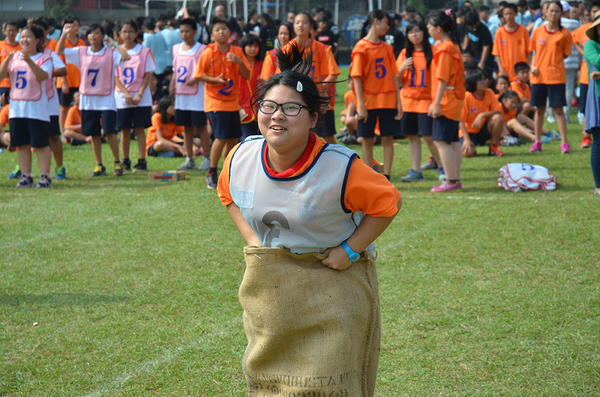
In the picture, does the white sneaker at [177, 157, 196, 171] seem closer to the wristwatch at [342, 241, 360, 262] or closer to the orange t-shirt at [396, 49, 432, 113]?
the orange t-shirt at [396, 49, 432, 113]

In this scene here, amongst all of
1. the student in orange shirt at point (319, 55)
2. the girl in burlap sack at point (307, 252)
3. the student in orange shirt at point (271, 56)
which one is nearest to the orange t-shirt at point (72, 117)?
the student in orange shirt at point (271, 56)

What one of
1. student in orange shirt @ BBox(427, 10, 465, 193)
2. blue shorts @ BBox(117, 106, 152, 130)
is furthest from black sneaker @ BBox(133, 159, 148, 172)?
student in orange shirt @ BBox(427, 10, 465, 193)

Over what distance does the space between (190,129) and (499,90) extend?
6021 mm

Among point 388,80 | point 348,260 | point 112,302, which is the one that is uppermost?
point 388,80

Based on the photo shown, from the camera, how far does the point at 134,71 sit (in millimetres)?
9922

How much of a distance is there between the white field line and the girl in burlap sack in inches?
46.0

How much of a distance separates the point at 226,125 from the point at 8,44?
500cm

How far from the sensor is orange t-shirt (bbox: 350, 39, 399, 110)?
8.34 m

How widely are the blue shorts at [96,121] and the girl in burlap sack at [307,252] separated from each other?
7.54 m

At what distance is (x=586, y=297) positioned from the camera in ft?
14.6

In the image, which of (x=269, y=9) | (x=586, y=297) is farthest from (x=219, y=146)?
(x=269, y=9)

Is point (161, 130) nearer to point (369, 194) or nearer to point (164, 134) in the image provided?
point (164, 134)

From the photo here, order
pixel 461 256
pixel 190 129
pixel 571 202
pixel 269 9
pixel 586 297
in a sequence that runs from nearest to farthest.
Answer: pixel 586 297 → pixel 461 256 → pixel 571 202 → pixel 190 129 → pixel 269 9

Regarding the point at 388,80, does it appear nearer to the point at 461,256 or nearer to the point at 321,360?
the point at 461,256
